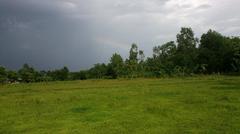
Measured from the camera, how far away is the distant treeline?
2355 inches

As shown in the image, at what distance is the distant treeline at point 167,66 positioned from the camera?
59.8 metres

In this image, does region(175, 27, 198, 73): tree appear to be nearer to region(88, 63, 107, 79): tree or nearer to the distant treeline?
the distant treeline

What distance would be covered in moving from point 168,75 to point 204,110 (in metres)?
43.4

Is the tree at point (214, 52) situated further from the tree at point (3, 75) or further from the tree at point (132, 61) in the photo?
the tree at point (3, 75)

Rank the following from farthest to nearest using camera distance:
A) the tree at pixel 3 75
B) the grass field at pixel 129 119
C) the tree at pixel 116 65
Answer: the tree at pixel 116 65, the tree at pixel 3 75, the grass field at pixel 129 119

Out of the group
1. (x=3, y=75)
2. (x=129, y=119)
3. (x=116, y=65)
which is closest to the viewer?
(x=129, y=119)

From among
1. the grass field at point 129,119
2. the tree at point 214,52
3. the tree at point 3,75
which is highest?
the tree at point 214,52

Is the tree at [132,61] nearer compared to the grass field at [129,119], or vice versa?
the grass field at [129,119]

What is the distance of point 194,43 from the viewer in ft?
246

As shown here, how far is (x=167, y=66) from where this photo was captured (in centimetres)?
6469

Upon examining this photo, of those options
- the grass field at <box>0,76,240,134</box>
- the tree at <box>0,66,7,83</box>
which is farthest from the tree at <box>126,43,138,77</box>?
the grass field at <box>0,76,240,134</box>

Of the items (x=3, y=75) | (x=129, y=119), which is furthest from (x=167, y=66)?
(x=129, y=119)

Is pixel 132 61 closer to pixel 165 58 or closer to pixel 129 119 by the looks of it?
pixel 165 58

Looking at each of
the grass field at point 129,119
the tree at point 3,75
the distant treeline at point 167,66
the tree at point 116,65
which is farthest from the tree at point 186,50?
the grass field at point 129,119
